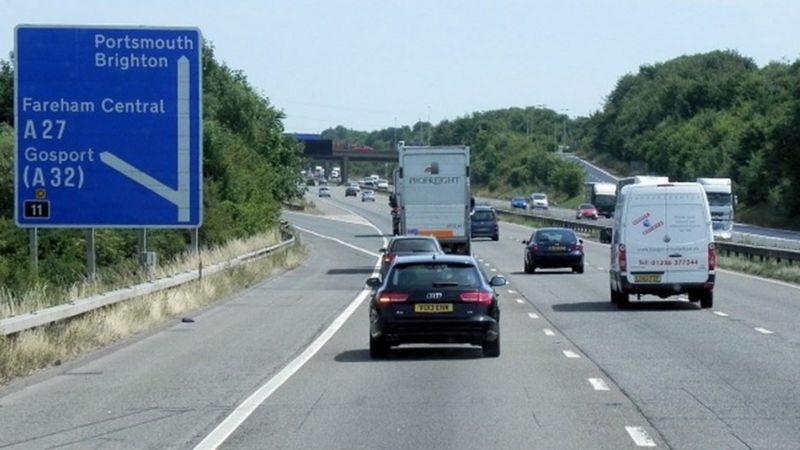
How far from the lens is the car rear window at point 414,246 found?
128 feet

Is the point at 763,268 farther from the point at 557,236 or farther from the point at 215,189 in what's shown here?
the point at 215,189

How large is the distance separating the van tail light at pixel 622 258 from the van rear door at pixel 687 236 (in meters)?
0.83

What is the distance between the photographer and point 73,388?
16.6 metres

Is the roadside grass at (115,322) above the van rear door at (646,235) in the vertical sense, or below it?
below

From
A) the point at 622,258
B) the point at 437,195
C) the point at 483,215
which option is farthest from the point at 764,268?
the point at 483,215

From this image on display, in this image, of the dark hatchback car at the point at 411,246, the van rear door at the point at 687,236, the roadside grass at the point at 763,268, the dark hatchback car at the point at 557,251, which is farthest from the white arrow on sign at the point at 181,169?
the dark hatchback car at the point at 557,251

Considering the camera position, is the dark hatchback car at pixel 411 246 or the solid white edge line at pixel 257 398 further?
the dark hatchback car at pixel 411 246

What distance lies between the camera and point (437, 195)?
157ft

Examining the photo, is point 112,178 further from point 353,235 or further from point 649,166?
point 649,166

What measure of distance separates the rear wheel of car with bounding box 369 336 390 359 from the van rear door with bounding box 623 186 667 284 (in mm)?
11138

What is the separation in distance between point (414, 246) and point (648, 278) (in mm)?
9964

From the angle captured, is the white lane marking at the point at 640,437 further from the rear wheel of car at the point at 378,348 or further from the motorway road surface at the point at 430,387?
the rear wheel of car at the point at 378,348

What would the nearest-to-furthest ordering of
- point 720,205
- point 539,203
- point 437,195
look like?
point 437,195
point 720,205
point 539,203

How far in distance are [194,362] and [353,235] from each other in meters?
69.9
